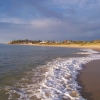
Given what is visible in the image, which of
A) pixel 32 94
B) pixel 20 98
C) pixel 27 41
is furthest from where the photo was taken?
pixel 27 41

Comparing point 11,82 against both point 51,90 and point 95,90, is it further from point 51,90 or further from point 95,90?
point 95,90

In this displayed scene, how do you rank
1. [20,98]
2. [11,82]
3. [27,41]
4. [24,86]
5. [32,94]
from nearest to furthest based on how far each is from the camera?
1. [20,98]
2. [32,94]
3. [24,86]
4. [11,82]
5. [27,41]

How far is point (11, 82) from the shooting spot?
7.80 m

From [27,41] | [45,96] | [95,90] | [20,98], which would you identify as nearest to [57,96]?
[45,96]

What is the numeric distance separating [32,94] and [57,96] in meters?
1.04

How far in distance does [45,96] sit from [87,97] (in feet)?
5.44

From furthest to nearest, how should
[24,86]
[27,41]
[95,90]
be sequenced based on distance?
[27,41]
[24,86]
[95,90]

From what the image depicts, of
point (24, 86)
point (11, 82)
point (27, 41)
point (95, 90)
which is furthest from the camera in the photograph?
point (27, 41)

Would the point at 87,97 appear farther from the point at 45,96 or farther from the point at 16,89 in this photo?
the point at 16,89

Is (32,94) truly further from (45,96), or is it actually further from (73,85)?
(73,85)

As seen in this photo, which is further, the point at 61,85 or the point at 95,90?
the point at 61,85

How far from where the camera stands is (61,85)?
7.23m

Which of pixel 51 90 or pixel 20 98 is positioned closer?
pixel 20 98

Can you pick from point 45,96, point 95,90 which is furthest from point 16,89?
point 95,90
